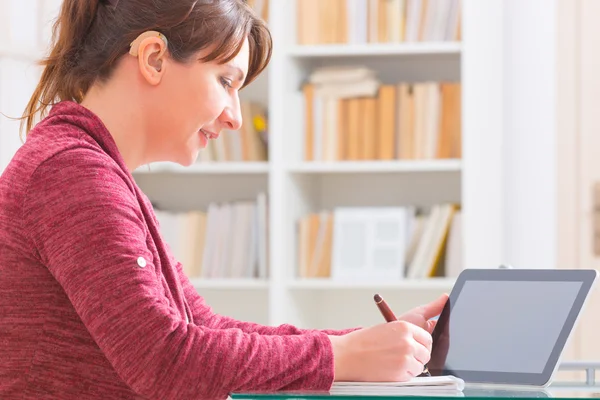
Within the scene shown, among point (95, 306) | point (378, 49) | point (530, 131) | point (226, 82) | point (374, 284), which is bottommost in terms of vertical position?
point (374, 284)

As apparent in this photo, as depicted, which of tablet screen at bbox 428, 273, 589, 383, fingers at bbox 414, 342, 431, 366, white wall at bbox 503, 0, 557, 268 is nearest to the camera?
fingers at bbox 414, 342, 431, 366

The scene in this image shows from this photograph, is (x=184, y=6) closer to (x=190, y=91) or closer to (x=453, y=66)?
(x=190, y=91)

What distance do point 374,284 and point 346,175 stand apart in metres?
0.50

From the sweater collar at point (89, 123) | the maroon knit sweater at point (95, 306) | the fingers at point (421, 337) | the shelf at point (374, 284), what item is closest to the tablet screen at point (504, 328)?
the fingers at point (421, 337)

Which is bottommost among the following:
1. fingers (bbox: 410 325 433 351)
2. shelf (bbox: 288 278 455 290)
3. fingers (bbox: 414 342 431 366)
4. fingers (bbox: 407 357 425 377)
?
shelf (bbox: 288 278 455 290)

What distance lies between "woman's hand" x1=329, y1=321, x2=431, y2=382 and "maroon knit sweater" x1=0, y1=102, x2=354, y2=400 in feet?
0.07

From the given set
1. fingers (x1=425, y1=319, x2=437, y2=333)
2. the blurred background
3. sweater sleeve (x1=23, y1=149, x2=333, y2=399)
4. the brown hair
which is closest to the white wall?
the blurred background

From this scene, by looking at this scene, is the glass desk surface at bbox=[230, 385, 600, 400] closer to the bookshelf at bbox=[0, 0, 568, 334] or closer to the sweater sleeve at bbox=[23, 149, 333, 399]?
the sweater sleeve at bbox=[23, 149, 333, 399]

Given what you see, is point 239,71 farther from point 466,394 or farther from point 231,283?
point 231,283

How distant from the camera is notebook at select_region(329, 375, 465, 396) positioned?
1.07m

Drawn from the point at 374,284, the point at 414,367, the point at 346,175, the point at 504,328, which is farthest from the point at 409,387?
the point at 346,175

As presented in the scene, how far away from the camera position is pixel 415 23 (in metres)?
3.34

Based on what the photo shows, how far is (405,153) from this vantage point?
3342 millimetres

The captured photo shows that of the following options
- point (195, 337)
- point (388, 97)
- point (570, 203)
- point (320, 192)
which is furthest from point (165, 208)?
point (195, 337)
